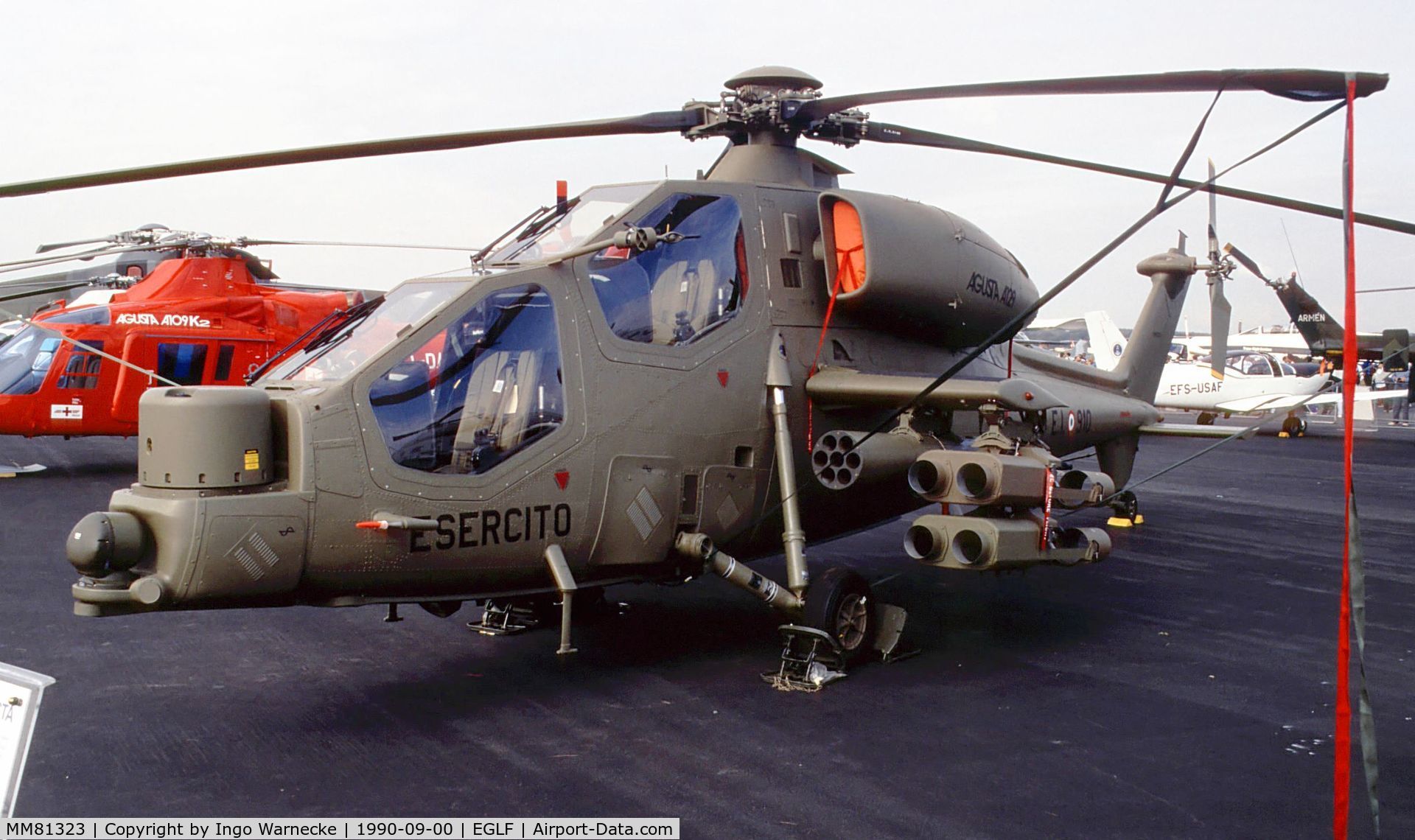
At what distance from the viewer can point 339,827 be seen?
452 centimetres

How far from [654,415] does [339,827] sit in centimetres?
284

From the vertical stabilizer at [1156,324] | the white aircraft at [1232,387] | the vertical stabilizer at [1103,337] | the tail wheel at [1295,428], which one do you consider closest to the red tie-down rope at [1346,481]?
the vertical stabilizer at [1156,324]

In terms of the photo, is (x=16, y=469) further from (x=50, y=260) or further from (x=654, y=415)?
(x=654, y=415)

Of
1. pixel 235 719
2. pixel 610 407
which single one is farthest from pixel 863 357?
pixel 235 719

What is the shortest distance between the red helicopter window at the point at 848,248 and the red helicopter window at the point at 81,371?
12972mm

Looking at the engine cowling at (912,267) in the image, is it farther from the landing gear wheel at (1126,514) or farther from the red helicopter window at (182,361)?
the red helicopter window at (182,361)

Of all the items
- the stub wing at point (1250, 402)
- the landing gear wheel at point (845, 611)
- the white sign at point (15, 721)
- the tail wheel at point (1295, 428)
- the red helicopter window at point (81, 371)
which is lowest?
the tail wheel at point (1295, 428)

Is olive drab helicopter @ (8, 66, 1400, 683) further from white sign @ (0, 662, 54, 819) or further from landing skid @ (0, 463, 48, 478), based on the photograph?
landing skid @ (0, 463, 48, 478)

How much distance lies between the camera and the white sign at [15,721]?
306 cm

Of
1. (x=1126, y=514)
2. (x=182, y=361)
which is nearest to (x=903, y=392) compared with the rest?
(x=1126, y=514)

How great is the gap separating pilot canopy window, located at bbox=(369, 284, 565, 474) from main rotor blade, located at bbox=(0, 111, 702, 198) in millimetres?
1049

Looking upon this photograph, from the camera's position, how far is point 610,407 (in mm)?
6266

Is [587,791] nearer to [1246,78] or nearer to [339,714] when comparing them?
[339,714]

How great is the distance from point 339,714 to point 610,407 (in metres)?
2.21
